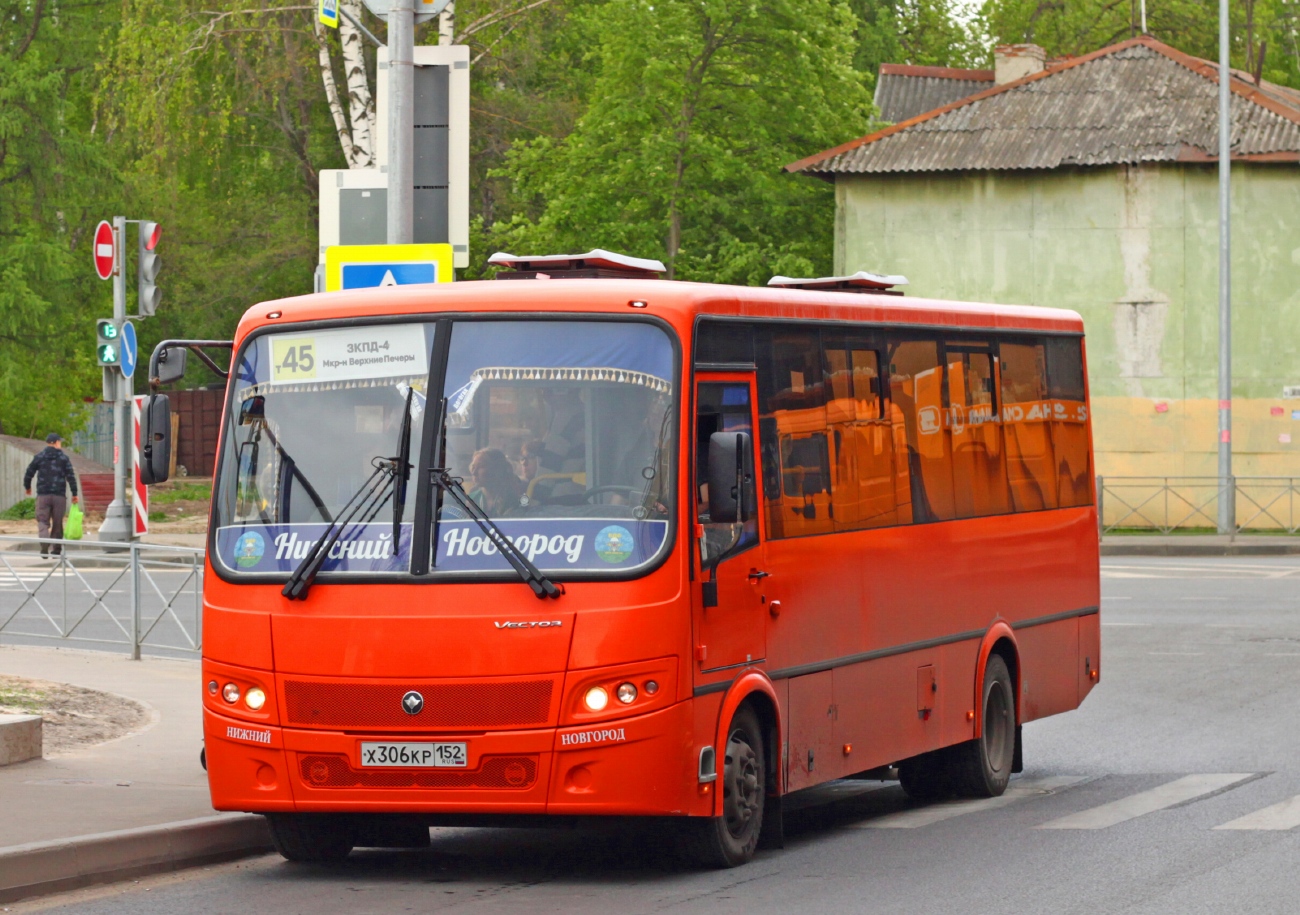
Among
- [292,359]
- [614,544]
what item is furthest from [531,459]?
[292,359]

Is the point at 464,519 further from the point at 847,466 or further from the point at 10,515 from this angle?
the point at 10,515

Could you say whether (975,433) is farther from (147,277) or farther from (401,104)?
(147,277)

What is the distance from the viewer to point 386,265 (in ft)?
42.7

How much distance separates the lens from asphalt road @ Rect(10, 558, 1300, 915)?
28.0 ft

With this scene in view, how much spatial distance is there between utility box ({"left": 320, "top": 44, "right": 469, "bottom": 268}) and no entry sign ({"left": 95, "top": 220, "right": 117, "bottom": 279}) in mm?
17700

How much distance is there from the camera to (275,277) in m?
51.1


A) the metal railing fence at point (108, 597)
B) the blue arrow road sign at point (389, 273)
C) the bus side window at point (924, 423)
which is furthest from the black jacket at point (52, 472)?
the bus side window at point (924, 423)

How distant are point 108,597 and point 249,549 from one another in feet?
32.8

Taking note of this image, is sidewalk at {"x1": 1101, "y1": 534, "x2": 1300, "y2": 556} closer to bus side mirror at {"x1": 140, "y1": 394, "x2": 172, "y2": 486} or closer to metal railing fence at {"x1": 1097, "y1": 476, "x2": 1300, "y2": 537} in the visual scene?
metal railing fence at {"x1": 1097, "y1": 476, "x2": 1300, "y2": 537}

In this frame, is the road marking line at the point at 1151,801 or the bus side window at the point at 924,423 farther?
the bus side window at the point at 924,423

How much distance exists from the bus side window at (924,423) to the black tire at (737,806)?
2325 millimetres

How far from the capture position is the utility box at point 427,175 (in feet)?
45.9

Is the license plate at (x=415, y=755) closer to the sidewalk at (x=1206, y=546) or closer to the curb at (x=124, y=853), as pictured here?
the curb at (x=124, y=853)

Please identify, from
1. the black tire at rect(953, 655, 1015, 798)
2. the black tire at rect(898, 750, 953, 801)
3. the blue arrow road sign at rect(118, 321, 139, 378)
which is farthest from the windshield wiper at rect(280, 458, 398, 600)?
the blue arrow road sign at rect(118, 321, 139, 378)
